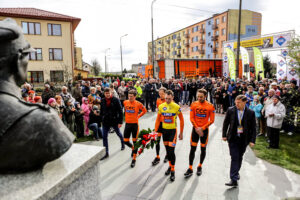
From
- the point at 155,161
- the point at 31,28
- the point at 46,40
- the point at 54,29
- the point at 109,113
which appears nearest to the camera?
the point at 155,161

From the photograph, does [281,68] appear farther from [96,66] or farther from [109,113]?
[96,66]

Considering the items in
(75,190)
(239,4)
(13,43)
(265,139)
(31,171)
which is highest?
(239,4)

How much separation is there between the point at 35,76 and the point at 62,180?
28.3m

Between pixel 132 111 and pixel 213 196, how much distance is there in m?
2.97

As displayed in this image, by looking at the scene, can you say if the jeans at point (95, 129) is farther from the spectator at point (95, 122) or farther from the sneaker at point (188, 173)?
the sneaker at point (188, 173)

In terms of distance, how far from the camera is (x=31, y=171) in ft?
6.04

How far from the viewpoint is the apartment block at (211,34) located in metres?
45.6

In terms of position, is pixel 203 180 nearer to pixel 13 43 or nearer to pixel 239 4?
pixel 13 43

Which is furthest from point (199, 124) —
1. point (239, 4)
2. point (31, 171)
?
point (239, 4)

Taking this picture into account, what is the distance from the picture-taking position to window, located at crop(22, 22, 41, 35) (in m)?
24.8

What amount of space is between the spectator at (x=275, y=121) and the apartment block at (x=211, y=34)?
3913 cm

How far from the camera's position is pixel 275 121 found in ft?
22.1

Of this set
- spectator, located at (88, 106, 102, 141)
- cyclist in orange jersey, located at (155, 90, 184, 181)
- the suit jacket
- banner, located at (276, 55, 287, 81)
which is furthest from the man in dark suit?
banner, located at (276, 55, 287, 81)

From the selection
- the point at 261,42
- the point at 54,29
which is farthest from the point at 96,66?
the point at 261,42
